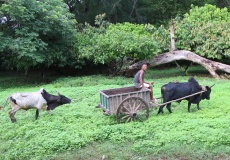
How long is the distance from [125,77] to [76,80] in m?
2.81

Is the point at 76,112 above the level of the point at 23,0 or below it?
below

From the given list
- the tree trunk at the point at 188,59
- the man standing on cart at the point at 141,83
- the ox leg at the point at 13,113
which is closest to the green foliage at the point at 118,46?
the tree trunk at the point at 188,59

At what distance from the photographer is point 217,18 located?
19.9 metres

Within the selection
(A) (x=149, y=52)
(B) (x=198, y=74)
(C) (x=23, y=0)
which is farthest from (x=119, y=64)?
(C) (x=23, y=0)

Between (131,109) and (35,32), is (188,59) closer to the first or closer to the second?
(35,32)

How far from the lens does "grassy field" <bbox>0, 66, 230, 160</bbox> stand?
25.8ft

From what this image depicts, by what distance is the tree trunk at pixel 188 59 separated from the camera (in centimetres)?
1682

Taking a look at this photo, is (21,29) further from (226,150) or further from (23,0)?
(226,150)

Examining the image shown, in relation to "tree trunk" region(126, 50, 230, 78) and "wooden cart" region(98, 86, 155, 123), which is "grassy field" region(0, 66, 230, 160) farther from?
"tree trunk" region(126, 50, 230, 78)

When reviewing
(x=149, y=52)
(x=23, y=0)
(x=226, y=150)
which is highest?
(x=23, y=0)

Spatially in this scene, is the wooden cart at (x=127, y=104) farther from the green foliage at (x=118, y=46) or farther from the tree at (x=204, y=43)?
the tree at (x=204, y=43)

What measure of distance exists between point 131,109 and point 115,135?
1.18 meters

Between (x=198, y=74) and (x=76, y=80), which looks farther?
(x=198, y=74)

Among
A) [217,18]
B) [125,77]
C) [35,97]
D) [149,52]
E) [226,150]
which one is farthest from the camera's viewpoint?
[217,18]
